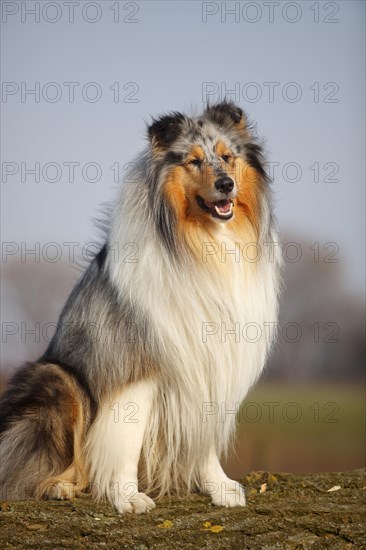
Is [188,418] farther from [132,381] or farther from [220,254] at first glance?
[220,254]

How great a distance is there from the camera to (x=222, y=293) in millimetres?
5699

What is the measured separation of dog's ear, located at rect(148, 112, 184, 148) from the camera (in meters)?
5.70

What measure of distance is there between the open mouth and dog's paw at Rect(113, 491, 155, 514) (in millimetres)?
1923

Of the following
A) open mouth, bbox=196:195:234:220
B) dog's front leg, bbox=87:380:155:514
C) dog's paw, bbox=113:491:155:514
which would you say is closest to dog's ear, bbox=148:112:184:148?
open mouth, bbox=196:195:234:220

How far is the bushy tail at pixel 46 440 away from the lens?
5703 millimetres

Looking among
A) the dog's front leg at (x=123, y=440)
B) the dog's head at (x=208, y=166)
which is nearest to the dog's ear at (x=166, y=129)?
the dog's head at (x=208, y=166)

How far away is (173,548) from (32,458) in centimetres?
132

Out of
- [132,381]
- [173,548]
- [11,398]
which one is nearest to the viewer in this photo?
[173,548]

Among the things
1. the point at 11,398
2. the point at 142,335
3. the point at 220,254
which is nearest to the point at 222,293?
the point at 220,254

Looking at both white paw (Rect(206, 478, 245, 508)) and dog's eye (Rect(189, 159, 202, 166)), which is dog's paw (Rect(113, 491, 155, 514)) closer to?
Answer: white paw (Rect(206, 478, 245, 508))

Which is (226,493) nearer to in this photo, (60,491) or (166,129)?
(60,491)

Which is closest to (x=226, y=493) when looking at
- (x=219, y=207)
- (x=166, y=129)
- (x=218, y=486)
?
(x=218, y=486)

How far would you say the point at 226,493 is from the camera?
579cm

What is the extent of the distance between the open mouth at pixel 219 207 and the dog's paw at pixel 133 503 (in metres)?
1.92
